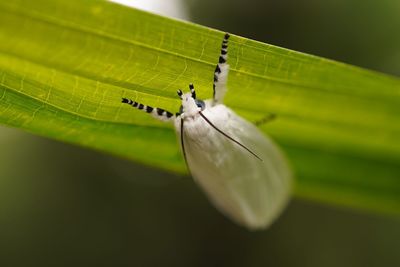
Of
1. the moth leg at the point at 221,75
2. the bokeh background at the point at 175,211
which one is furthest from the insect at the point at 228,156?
the bokeh background at the point at 175,211

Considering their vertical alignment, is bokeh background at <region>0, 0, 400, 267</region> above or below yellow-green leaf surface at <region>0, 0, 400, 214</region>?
above

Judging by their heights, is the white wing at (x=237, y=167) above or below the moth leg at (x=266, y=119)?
below

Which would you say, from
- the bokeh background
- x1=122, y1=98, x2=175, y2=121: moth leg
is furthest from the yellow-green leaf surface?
the bokeh background

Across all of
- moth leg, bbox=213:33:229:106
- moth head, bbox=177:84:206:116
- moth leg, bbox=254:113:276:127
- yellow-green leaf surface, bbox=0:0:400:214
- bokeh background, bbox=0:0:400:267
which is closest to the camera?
yellow-green leaf surface, bbox=0:0:400:214

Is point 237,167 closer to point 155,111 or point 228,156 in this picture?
point 228,156

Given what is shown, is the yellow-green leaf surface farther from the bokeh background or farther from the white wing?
the bokeh background

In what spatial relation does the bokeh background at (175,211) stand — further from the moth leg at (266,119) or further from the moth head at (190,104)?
the moth head at (190,104)
